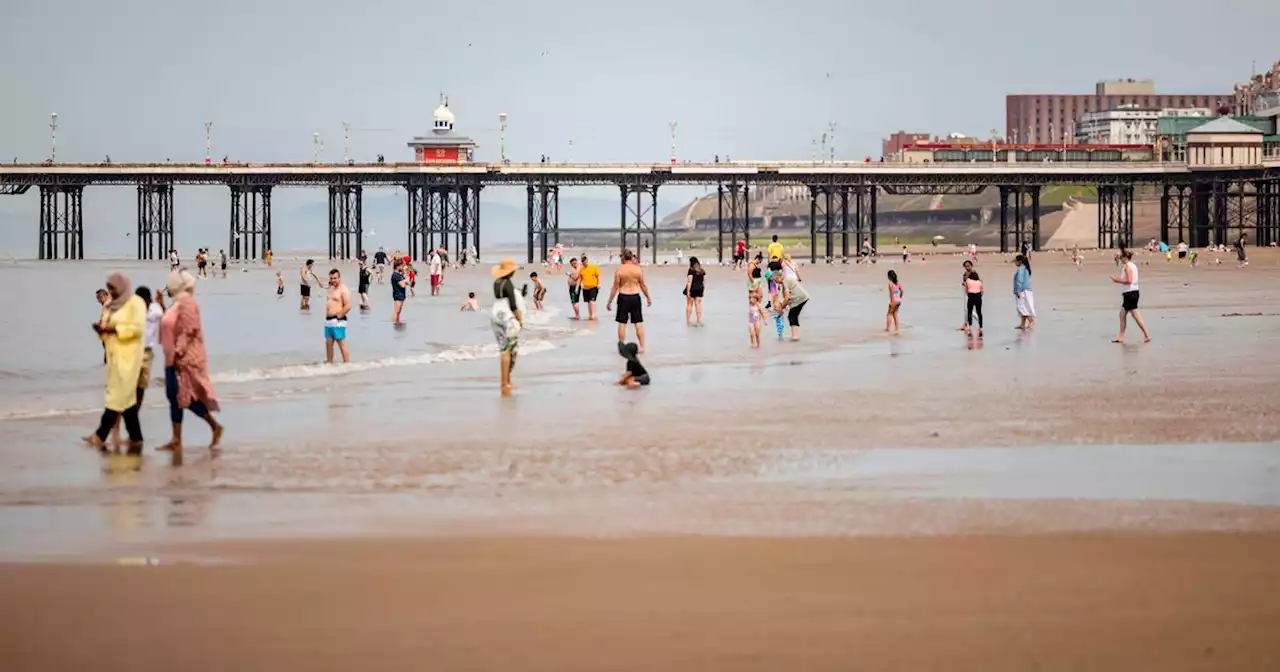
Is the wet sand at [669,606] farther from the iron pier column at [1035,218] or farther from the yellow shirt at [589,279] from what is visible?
the iron pier column at [1035,218]

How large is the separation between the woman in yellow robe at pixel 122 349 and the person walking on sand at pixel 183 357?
206mm

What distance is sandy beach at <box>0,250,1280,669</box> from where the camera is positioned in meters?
6.38

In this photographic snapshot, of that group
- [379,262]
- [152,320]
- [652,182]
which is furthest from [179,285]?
[652,182]

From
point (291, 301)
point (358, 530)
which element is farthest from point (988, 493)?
point (291, 301)

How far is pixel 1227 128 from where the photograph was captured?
10862 cm

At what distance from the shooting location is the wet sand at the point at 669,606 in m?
6.15

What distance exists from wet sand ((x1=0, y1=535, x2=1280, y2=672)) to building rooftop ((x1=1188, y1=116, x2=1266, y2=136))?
108 meters

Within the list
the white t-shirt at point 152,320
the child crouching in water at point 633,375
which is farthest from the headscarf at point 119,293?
the child crouching in water at point 633,375

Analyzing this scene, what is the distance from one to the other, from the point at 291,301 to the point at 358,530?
36.9 metres

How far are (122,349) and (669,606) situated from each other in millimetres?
6922

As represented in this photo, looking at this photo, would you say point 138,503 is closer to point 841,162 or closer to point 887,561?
point 887,561

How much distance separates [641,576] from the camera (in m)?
7.55

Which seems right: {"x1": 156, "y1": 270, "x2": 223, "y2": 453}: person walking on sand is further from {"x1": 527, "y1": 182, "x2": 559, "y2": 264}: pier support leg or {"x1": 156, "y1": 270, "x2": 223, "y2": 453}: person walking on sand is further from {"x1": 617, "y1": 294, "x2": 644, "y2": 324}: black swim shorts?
{"x1": 527, "y1": 182, "x2": 559, "y2": 264}: pier support leg

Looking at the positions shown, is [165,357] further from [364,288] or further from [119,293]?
[364,288]
